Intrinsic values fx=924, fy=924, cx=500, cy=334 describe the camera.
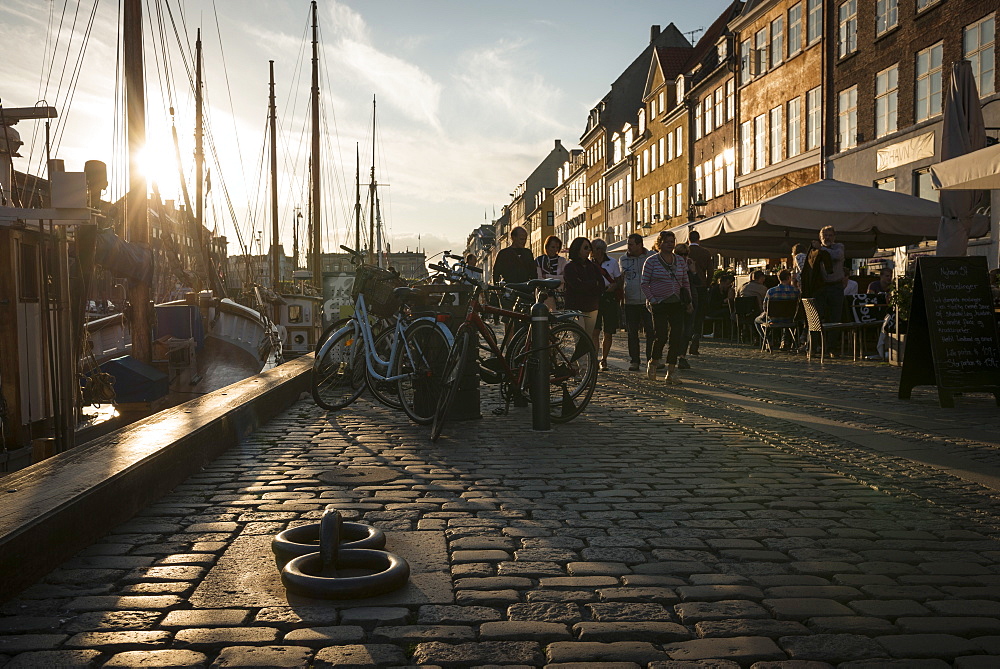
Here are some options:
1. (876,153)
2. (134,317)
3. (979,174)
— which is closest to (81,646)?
(979,174)

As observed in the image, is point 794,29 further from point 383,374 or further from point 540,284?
point 383,374

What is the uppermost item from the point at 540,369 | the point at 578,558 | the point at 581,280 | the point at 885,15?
the point at 885,15

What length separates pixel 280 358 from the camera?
16.3 m

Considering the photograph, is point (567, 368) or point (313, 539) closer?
point (313, 539)

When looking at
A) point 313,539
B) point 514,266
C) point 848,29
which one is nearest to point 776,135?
point 848,29

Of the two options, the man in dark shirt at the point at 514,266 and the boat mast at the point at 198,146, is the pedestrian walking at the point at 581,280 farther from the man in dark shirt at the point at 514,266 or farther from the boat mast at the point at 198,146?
the boat mast at the point at 198,146

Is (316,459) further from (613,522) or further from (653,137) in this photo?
(653,137)

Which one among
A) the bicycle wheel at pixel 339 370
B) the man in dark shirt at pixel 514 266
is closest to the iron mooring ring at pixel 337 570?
the bicycle wheel at pixel 339 370

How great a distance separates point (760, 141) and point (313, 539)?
34.8 meters

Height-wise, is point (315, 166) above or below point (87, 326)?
above

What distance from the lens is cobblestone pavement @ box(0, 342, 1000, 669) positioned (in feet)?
9.46

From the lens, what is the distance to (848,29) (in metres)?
28.8

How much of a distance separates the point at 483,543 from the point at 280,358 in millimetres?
12746

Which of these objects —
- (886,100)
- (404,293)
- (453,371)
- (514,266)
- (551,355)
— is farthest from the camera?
(886,100)
